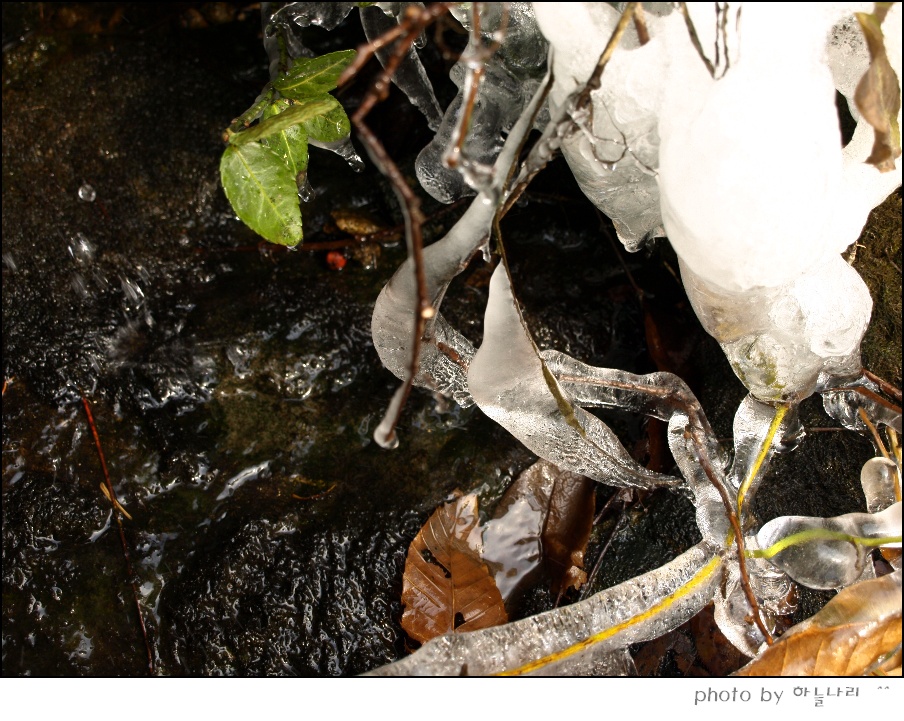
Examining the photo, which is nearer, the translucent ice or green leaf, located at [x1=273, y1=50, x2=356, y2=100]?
the translucent ice

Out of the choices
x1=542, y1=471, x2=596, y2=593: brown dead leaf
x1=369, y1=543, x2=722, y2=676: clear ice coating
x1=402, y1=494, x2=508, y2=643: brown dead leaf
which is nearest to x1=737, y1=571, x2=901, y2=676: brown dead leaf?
x1=369, y1=543, x2=722, y2=676: clear ice coating

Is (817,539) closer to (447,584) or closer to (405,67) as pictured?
(447,584)

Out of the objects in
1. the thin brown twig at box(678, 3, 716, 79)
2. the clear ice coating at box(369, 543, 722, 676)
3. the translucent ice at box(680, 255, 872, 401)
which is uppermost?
the thin brown twig at box(678, 3, 716, 79)

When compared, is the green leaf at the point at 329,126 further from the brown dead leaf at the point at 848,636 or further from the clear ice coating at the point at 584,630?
the brown dead leaf at the point at 848,636

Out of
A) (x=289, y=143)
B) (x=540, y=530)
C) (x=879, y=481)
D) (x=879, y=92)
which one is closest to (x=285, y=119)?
(x=289, y=143)

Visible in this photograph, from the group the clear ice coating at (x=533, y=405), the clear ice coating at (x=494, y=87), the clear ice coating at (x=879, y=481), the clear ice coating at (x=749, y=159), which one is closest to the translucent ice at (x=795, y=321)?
the clear ice coating at (x=749, y=159)

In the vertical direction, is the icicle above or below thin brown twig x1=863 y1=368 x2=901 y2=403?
above

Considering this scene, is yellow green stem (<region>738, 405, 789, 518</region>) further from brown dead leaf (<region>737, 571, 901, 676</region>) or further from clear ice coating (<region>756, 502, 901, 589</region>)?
brown dead leaf (<region>737, 571, 901, 676</region>)
